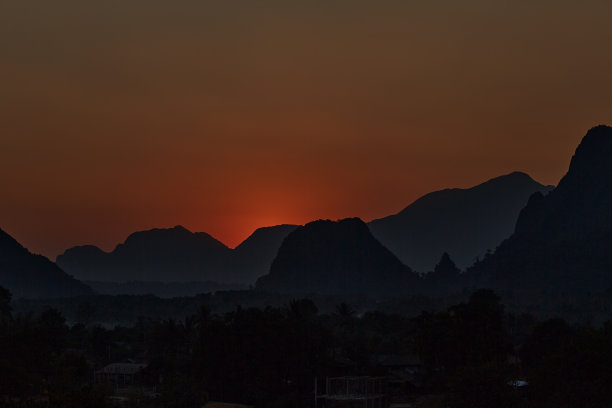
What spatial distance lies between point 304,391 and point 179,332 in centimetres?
3128

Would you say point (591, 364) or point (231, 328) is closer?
point (591, 364)

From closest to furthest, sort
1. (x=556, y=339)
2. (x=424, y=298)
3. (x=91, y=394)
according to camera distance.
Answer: (x=91, y=394)
(x=556, y=339)
(x=424, y=298)

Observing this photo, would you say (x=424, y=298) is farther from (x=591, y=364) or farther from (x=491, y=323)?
(x=591, y=364)

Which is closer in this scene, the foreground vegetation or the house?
the foreground vegetation

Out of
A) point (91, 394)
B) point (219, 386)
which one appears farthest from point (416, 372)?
point (91, 394)

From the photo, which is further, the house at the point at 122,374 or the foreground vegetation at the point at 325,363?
the house at the point at 122,374

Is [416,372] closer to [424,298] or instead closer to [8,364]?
[8,364]

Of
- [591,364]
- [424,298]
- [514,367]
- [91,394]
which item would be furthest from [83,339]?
[424,298]

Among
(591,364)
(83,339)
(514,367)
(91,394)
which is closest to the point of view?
(91,394)

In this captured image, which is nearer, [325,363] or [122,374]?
[325,363]

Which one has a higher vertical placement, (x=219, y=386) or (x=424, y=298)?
(x=424, y=298)

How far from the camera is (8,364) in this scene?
41531 mm

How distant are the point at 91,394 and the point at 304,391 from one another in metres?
31.1

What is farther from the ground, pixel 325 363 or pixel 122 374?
pixel 325 363
